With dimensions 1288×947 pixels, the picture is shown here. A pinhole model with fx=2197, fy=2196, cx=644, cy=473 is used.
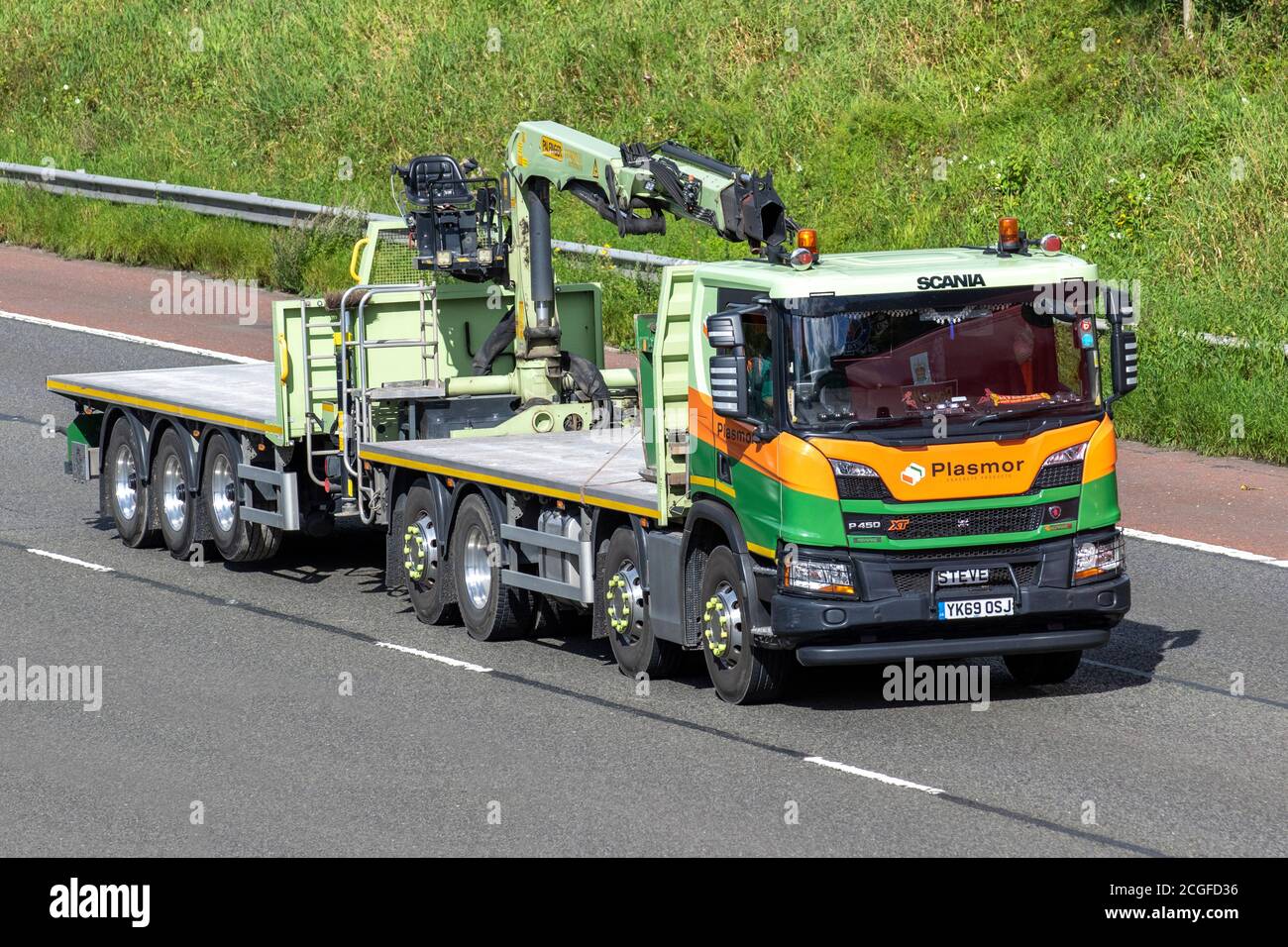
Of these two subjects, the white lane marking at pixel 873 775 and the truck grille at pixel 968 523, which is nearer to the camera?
the white lane marking at pixel 873 775

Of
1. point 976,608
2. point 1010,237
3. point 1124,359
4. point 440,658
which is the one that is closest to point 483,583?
point 440,658

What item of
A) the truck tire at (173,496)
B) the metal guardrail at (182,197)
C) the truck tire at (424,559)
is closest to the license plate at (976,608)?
the truck tire at (424,559)

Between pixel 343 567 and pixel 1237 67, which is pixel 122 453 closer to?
pixel 343 567

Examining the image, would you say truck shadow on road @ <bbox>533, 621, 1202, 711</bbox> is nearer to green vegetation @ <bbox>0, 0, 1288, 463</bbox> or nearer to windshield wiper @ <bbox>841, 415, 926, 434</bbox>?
windshield wiper @ <bbox>841, 415, 926, 434</bbox>

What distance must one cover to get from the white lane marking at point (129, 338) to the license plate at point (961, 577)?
14.3m

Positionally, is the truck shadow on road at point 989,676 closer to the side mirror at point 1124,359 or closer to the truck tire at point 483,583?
the truck tire at point 483,583

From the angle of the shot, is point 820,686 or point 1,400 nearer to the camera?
point 820,686

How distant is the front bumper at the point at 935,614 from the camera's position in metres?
11.4

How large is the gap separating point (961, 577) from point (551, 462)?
3.62 m

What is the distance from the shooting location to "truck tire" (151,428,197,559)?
1734 centimetres

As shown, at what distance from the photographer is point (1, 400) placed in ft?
75.4

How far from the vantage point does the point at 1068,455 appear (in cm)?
1172

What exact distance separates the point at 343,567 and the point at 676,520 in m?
4.86
